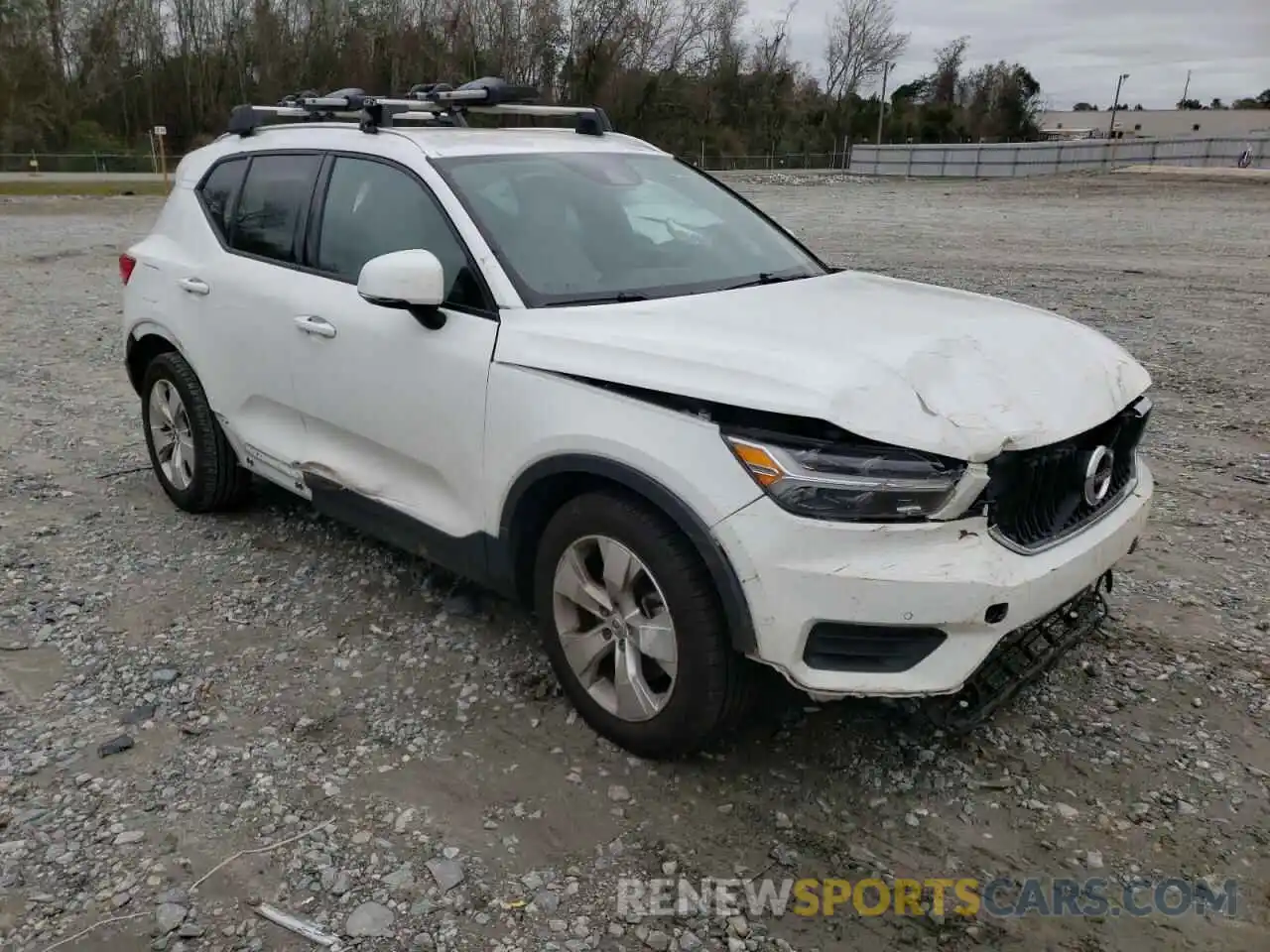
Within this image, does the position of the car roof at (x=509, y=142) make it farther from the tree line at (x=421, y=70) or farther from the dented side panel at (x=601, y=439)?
the tree line at (x=421, y=70)

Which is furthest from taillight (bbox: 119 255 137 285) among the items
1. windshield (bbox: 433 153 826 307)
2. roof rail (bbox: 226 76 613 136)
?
windshield (bbox: 433 153 826 307)

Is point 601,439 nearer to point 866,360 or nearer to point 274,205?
point 866,360

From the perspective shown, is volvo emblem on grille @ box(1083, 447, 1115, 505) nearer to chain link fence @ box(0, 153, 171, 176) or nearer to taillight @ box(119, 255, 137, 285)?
taillight @ box(119, 255, 137, 285)

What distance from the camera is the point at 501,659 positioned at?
Answer: 381cm

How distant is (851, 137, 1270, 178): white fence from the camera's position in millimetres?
42000

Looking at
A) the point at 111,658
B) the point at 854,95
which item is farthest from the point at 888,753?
the point at 854,95

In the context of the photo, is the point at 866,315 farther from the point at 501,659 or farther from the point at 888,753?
the point at 501,659

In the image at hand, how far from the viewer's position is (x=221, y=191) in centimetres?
478

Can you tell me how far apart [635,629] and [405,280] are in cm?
128

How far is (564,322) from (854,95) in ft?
281

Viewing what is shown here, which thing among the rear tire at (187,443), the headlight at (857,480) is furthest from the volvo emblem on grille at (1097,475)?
the rear tire at (187,443)

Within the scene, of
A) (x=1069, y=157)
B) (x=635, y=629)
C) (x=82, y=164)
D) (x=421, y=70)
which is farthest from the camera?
(x=421, y=70)

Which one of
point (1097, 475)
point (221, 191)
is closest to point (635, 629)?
point (1097, 475)

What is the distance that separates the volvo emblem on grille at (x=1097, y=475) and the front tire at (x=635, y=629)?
1.10m
